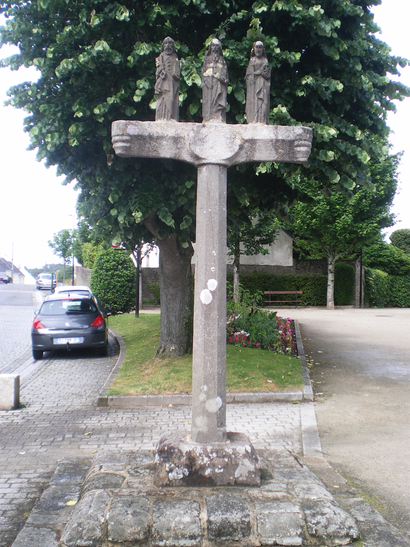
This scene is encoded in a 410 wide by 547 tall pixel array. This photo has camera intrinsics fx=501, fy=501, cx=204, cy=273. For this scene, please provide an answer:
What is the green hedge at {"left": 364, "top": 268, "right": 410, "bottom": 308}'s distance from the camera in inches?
1182

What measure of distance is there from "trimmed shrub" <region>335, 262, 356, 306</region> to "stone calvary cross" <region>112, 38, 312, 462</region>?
25637 mm

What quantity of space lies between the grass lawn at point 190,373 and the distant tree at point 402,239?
1299 inches

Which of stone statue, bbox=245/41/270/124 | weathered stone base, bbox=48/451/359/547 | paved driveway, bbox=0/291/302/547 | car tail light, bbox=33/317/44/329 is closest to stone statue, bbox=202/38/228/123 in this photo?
stone statue, bbox=245/41/270/124

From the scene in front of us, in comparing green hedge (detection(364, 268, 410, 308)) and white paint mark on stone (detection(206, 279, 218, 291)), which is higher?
white paint mark on stone (detection(206, 279, 218, 291))

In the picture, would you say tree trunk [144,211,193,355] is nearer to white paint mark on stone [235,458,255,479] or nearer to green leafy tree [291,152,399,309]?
white paint mark on stone [235,458,255,479]

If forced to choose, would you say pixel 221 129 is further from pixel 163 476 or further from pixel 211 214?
pixel 163 476

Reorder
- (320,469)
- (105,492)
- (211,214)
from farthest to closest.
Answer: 1. (320,469)
2. (211,214)
3. (105,492)

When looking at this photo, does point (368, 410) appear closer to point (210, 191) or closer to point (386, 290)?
point (210, 191)

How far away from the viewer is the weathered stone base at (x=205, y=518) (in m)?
3.41

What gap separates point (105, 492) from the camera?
3.76 m

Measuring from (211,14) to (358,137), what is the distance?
3.05 m

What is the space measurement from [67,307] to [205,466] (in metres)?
9.12

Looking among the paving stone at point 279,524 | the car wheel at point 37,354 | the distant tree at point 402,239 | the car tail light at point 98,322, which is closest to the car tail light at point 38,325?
the car wheel at point 37,354

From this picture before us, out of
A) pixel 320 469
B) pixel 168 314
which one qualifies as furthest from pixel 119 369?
pixel 320 469
